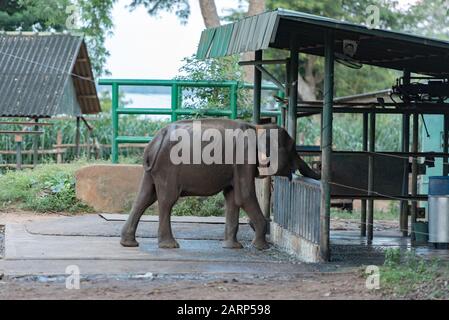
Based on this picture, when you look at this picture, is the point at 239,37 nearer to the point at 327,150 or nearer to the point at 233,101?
the point at 327,150

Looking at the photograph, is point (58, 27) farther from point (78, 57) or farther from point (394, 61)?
point (394, 61)

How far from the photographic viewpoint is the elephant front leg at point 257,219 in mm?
12633

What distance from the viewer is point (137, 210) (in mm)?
12727

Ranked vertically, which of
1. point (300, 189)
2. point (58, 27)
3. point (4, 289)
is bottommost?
point (4, 289)

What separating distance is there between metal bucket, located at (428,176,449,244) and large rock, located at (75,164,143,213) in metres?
5.76

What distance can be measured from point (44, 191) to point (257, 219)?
20.9ft

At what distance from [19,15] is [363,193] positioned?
71.4 ft

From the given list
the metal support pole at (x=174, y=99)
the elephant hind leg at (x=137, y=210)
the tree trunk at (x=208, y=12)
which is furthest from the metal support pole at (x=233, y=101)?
the tree trunk at (x=208, y=12)

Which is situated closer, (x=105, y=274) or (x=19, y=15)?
(x=105, y=274)

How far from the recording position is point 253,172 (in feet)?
41.6

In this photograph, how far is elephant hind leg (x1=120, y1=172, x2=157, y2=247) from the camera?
41.5 feet

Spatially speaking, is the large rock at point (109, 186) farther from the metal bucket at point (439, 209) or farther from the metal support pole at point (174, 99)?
the metal bucket at point (439, 209)

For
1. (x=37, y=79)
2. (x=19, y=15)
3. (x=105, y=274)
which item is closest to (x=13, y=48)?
(x=37, y=79)

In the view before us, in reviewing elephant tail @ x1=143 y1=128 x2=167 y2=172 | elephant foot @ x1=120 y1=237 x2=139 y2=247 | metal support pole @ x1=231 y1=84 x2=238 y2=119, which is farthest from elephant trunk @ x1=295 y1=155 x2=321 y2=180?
metal support pole @ x1=231 y1=84 x2=238 y2=119
